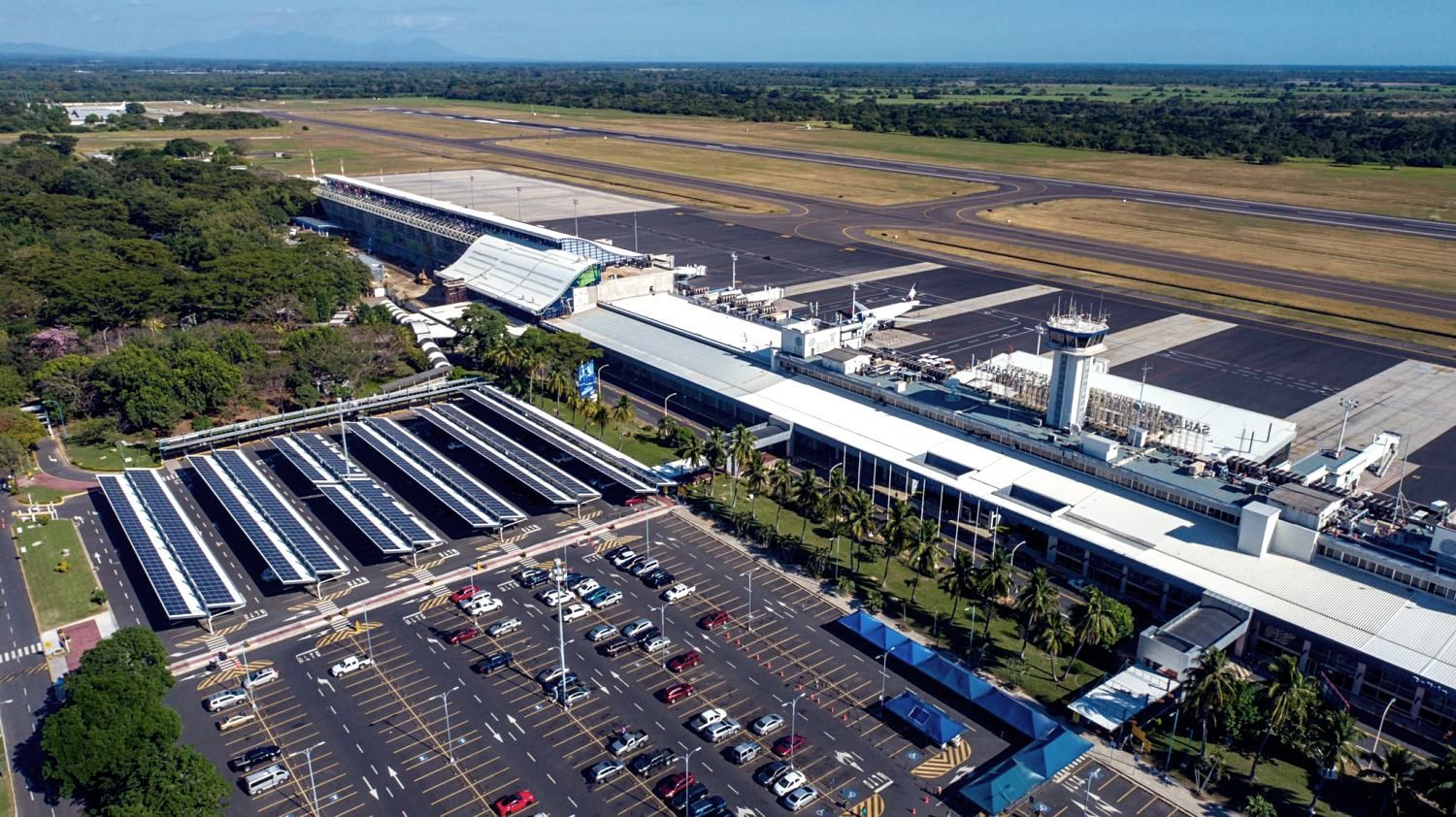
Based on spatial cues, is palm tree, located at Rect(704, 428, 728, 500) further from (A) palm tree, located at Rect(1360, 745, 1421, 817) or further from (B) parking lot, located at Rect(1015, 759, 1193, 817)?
(A) palm tree, located at Rect(1360, 745, 1421, 817)

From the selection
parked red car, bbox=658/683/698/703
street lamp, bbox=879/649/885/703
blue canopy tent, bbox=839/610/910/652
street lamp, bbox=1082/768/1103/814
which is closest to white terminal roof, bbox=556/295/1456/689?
blue canopy tent, bbox=839/610/910/652

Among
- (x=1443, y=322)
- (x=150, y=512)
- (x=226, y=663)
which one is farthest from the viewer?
(x=1443, y=322)

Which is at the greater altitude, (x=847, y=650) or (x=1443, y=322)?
(x=1443, y=322)

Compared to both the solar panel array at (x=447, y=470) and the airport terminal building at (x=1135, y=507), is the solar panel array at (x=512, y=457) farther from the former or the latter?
the airport terminal building at (x=1135, y=507)

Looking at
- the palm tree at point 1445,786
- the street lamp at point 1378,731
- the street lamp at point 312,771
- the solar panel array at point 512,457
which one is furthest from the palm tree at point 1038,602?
the street lamp at point 312,771

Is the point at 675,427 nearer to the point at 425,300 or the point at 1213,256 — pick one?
the point at 425,300

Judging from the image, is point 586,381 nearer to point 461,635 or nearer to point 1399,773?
point 461,635

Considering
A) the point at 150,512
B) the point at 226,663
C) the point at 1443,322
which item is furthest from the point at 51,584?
the point at 1443,322
